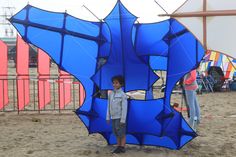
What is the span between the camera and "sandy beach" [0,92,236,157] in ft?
21.9

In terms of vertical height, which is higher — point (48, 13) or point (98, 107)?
point (48, 13)

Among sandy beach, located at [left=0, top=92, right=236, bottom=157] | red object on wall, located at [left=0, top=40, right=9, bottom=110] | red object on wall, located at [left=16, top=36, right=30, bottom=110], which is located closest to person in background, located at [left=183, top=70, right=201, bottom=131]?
sandy beach, located at [left=0, top=92, right=236, bottom=157]

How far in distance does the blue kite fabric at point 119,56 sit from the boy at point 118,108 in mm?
288

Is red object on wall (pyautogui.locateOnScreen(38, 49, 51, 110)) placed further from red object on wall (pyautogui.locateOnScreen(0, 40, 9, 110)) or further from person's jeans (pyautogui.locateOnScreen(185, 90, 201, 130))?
person's jeans (pyautogui.locateOnScreen(185, 90, 201, 130))

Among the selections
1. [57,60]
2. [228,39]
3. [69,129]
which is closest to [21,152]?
[57,60]

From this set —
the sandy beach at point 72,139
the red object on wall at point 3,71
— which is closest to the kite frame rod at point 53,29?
the sandy beach at point 72,139

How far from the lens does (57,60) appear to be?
22.1 ft

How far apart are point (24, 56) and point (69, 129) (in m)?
3.63

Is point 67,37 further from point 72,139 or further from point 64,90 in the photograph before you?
point 64,90

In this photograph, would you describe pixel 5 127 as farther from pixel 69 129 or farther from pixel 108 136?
pixel 108 136

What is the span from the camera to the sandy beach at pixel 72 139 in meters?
6.67

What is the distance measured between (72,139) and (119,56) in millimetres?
1977

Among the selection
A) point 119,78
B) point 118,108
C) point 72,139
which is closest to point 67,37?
point 119,78

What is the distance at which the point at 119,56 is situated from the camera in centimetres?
661
